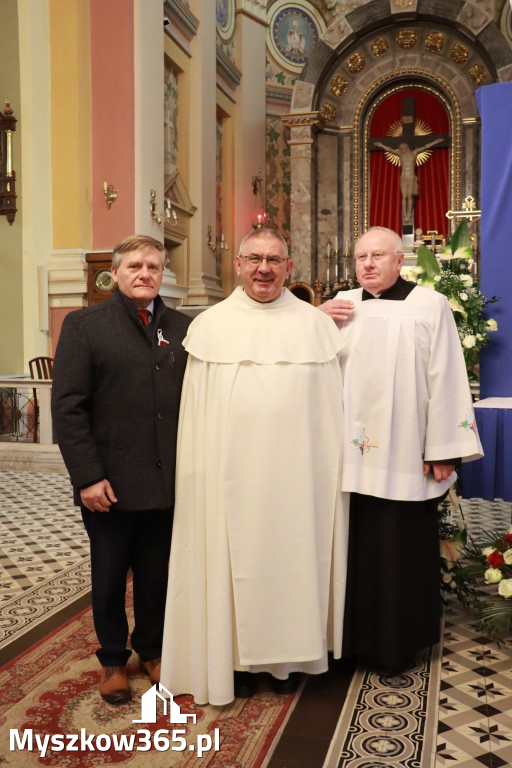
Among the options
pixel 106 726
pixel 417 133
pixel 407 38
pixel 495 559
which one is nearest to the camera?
pixel 106 726

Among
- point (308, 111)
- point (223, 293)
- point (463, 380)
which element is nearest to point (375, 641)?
point (463, 380)

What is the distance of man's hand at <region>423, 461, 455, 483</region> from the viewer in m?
3.14

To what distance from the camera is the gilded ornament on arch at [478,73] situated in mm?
13750

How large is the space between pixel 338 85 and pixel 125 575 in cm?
1358

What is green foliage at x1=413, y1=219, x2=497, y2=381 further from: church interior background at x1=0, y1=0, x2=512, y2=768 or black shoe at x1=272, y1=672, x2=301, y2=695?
black shoe at x1=272, y1=672, x2=301, y2=695

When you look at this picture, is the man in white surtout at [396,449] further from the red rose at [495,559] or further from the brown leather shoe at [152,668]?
the brown leather shoe at [152,668]

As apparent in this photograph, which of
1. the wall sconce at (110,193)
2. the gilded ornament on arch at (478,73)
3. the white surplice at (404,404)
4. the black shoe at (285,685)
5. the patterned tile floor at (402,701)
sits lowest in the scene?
the patterned tile floor at (402,701)

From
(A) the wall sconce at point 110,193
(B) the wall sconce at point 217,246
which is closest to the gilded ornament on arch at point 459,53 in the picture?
(B) the wall sconce at point 217,246

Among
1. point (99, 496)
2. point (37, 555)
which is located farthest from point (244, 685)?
point (37, 555)

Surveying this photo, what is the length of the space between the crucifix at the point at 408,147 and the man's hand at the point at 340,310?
11986mm

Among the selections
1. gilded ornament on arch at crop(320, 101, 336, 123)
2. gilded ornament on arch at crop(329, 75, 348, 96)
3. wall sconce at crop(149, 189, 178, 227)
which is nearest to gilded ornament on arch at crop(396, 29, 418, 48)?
gilded ornament on arch at crop(329, 75, 348, 96)

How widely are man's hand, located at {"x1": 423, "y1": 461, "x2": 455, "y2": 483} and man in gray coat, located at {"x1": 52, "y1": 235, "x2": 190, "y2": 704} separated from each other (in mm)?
1095

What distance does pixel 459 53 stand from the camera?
45.6ft

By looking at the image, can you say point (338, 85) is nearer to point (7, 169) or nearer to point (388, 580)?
point (7, 169)
